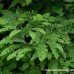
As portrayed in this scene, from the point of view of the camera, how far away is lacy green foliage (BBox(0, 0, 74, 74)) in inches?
183

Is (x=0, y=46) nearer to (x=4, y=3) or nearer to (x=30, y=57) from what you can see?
(x=30, y=57)

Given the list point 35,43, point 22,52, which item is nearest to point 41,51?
point 35,43

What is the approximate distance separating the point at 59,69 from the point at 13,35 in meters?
1.24

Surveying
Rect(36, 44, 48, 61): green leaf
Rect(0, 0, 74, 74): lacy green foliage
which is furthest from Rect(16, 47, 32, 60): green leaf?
Rect(36, 44, 48, 61): green leaf

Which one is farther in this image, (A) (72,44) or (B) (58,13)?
(B) (58,13)

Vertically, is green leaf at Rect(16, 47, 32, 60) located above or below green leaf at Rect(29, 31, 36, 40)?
below

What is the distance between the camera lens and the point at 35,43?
4730mm

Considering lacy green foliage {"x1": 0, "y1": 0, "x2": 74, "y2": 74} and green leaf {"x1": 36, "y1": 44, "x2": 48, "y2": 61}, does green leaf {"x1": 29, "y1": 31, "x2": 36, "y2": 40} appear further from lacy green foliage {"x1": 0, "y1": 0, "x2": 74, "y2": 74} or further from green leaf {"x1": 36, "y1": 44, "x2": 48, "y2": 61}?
green leaf {"x1": 36, "y1": 44, "x2": 48, "y2": 61}

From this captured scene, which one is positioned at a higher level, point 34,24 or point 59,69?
point 34,24

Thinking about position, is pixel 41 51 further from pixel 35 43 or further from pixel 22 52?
pixel 22 52

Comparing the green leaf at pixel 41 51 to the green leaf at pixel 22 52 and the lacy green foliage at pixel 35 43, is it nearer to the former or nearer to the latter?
the lacy green foliage at pixel 35 43

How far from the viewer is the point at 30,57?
483 cm

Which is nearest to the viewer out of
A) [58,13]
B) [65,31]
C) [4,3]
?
[65,31]

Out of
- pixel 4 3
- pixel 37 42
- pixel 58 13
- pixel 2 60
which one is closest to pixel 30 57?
pixel 37 42
